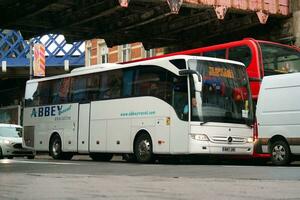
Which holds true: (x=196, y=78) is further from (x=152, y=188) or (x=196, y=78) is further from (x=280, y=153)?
(x=152, y=188)

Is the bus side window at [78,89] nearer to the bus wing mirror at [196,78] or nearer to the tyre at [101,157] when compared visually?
the tyre at [101,157]

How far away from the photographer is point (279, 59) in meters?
20.7

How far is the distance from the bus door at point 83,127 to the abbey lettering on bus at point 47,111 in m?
1.50

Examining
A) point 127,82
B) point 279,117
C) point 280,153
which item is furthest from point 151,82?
point 280,153

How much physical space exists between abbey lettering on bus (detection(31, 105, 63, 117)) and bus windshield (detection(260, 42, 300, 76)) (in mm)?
8292

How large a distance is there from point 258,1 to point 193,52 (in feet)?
15.7

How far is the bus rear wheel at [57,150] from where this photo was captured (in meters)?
23.5

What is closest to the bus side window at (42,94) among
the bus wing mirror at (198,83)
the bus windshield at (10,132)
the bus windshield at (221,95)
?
the bus windshield at (10,132)

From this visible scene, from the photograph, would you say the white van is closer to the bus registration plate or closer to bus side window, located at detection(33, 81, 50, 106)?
the bus registration plate

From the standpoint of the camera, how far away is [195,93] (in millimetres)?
17391

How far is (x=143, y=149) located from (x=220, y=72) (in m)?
3.48

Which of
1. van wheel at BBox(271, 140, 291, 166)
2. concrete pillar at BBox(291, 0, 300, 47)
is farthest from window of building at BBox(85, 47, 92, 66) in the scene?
van wheel at BBox(271, 140, 291, 166)

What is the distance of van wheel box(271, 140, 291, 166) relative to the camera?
690 inches

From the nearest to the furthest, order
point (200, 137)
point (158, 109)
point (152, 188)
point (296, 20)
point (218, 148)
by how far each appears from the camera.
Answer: point (152, 188) < point (200, 137) < point (218, 148) < point (158, 109) < point (296, 20)
